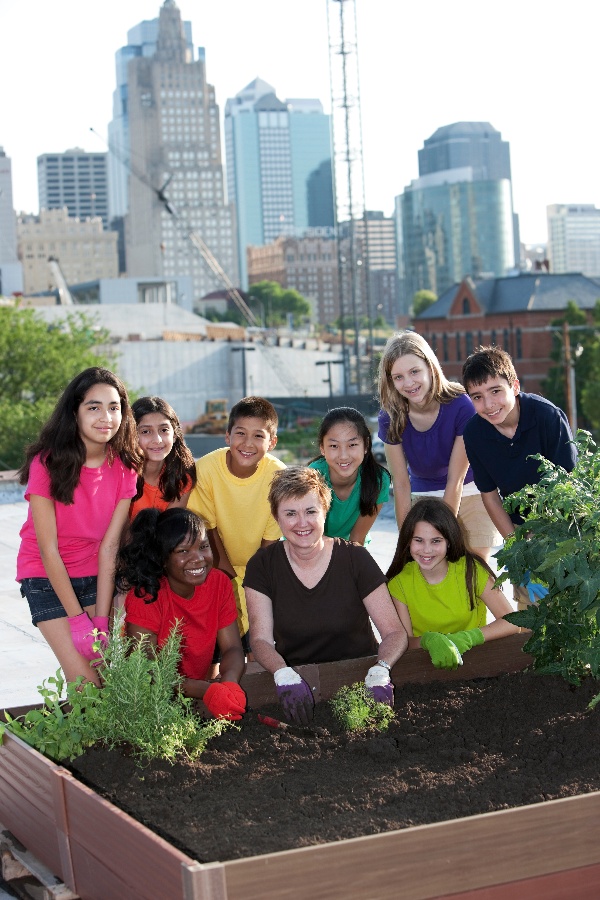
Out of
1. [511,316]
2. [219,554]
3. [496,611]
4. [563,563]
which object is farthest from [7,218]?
[563,563]

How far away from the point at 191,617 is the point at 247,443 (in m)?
0.68

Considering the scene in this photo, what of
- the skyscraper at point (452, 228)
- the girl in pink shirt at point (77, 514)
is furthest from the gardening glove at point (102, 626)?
the skyscraper at point (452, 228)

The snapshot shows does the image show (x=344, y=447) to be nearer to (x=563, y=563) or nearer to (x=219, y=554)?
(x=219, y=554)

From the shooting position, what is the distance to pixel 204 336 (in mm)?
75750

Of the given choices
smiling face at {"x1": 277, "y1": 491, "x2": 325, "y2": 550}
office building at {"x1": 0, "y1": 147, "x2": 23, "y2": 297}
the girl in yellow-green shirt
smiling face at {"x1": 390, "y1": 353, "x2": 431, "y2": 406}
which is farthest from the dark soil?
office building at {"x1": 0, "y1": 147, "x2": 23, "y2": 297}

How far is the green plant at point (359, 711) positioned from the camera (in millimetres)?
3041

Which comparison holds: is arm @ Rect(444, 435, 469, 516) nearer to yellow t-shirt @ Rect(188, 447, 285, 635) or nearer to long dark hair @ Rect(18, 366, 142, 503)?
yellow t-shirt @ Rect(188, 447, 285, 635)

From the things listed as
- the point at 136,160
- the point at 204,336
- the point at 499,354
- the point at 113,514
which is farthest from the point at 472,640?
the point at 136,160

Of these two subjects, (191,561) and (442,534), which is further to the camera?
(442,534)

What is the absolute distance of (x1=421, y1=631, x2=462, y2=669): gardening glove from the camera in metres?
3.43

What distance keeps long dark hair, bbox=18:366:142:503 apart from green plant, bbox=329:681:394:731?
3.34ft

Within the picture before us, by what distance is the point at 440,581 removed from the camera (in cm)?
370

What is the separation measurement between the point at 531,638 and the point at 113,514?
140 centimetres

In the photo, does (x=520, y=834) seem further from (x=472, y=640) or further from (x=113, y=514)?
(x=113, y=514)
